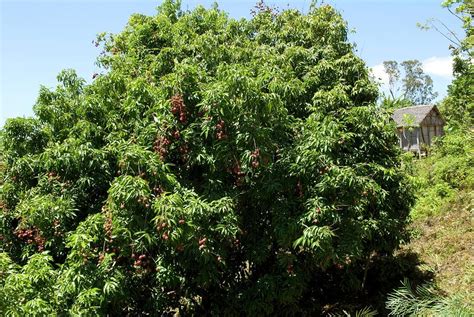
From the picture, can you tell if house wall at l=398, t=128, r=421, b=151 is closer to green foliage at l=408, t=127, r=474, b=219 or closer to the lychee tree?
green foliage at l=408, t=127, r=474, b=219

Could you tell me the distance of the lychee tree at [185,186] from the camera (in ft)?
19.1

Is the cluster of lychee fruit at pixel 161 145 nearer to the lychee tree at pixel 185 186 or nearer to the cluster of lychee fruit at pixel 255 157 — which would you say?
the lychee tree at pixel 185 186

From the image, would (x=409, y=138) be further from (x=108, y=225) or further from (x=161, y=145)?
(x=108, y=225)

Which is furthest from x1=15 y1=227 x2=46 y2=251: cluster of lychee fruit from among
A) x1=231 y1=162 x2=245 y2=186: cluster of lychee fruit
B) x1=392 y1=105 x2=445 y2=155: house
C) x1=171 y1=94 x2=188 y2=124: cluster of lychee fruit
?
x1=392 y1=105 x2=445 y2=155: house

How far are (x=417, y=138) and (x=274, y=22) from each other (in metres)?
22.9

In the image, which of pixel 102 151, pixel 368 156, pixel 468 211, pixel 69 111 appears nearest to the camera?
pixel 102 151

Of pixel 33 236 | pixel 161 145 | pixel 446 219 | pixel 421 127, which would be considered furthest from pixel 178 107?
pixel 421 127

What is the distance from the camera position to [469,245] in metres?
11.0

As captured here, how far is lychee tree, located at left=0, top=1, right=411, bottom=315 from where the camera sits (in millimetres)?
5812

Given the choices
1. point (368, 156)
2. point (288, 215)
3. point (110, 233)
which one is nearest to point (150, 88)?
A: point (110, 233)

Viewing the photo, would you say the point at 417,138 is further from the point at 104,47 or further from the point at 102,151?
the point at 102,151

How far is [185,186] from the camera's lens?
22.1 ft

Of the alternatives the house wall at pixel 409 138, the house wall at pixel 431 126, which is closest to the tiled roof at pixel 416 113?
the house wall at pixel 431 126

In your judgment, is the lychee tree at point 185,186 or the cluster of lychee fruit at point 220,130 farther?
the cluster of lychee fruit at point 220,130
